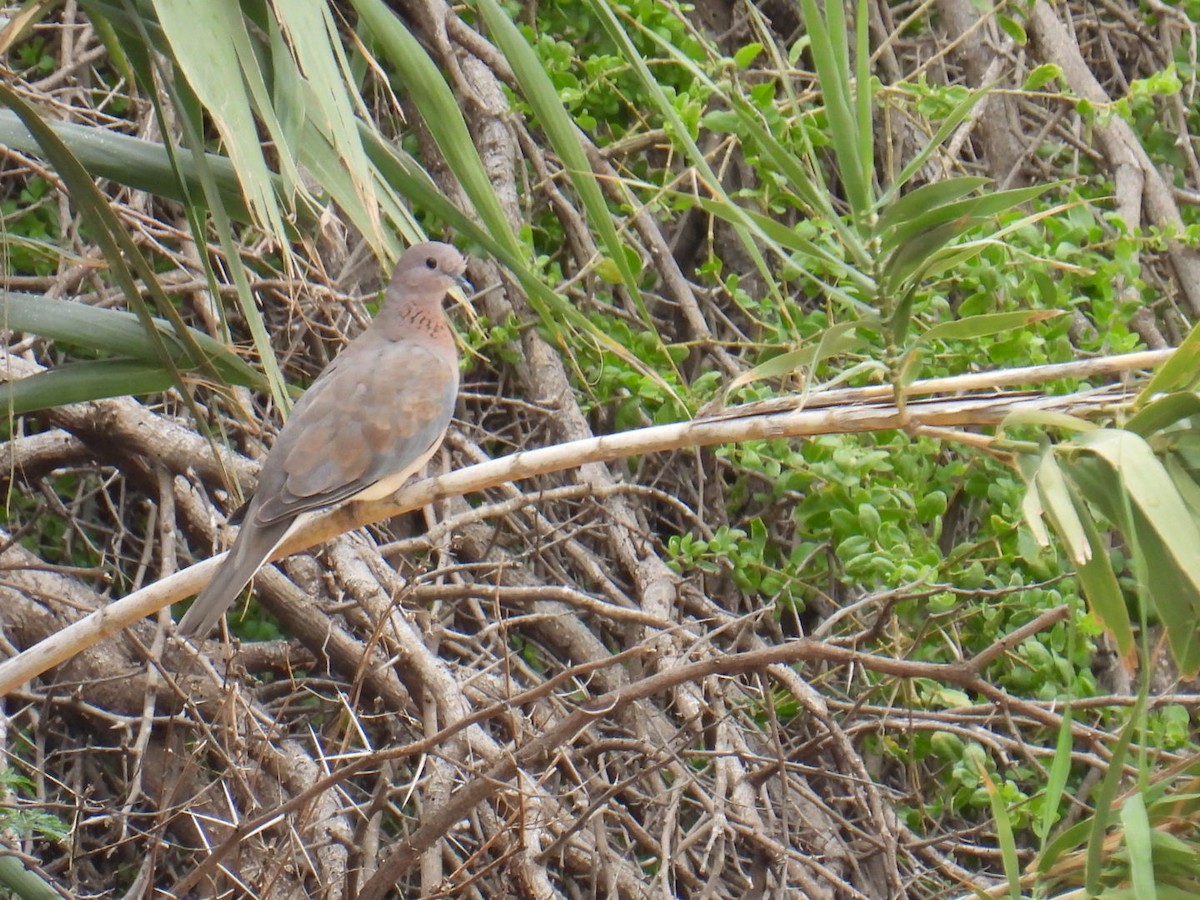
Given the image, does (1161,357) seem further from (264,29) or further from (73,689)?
(73,689)

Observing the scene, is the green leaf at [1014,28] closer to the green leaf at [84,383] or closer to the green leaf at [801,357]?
the green leaf at [801,357]

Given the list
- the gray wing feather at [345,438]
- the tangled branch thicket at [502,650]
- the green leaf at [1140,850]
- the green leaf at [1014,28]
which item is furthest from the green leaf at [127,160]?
the green leaf at [1014,28]

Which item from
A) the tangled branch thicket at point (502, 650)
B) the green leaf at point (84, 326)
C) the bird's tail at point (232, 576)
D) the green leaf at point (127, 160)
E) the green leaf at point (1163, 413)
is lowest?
the tangled branch thicket at point (502, 650)

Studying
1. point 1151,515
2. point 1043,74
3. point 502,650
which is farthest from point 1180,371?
point 1043,74

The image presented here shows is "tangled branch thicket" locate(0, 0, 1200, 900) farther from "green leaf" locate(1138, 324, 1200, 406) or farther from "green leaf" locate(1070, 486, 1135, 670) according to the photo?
"green leaf" locate(1138, 324, 1200, 406)

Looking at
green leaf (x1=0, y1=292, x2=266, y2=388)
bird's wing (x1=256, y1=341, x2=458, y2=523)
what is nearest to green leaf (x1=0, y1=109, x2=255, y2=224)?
green leaf (x1=0, y1=292, x2=266, y2=388)

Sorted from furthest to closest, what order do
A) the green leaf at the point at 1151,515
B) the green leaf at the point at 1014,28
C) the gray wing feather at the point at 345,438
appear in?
the green leaf at the point at 1014,28
the gray wing feather at the point at 345,438
the green leaf at the point at 1151,515

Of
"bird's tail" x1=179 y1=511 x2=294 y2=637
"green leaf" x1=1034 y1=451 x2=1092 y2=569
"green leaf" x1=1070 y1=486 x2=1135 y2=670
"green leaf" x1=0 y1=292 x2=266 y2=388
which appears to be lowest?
"bird's tail" x1=179 y1=511 x2=294 y2=637

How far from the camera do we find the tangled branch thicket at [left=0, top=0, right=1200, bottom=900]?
94.4 inches

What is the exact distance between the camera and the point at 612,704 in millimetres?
1921

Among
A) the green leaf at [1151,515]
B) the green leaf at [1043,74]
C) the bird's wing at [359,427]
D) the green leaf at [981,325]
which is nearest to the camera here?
the green leaf at [1151,515]

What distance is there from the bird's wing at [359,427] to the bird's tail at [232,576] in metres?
0.03

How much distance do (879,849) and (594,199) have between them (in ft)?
4.62

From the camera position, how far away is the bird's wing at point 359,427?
2.49 metres
